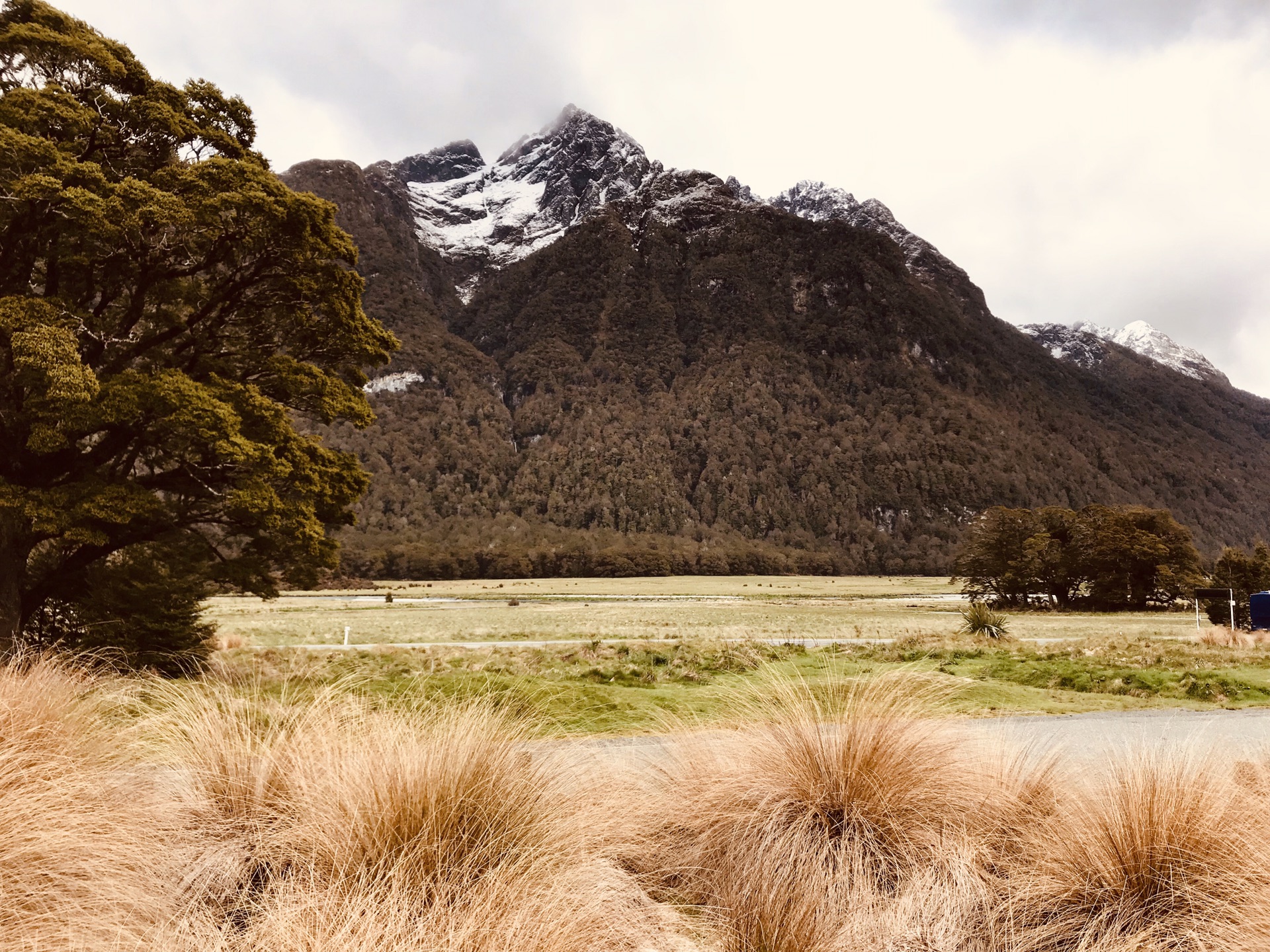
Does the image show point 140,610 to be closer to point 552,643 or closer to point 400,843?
point 400,843

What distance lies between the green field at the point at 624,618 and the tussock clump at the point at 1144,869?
47.5 feet

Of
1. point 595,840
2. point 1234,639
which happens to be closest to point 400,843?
point 595,840

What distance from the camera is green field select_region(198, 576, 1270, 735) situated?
9641 millimetres

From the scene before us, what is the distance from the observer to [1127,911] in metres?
3.27

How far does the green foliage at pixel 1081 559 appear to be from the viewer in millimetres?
52094

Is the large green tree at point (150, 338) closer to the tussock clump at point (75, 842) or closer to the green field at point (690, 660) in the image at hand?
the green field at point (690, 660)

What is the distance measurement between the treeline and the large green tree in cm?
10352

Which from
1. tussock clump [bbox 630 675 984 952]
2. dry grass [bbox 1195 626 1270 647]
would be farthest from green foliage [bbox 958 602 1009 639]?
tussock clump [bbox 630 675 984 952]

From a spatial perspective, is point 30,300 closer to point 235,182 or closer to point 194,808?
point 235,182

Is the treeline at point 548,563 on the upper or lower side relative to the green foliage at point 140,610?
lower

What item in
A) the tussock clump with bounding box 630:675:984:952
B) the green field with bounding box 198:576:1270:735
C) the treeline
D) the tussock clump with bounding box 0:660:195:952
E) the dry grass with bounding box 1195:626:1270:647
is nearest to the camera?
the tussock clump with bounding box 0:660:195:952

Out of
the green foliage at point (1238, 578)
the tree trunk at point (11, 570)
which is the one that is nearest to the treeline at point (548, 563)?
the green foliage at point (1238, 578)

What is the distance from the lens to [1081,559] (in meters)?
53.9

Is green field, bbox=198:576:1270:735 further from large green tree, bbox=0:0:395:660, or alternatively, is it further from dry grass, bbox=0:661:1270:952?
large green tree, bbox=0:0:395:660
